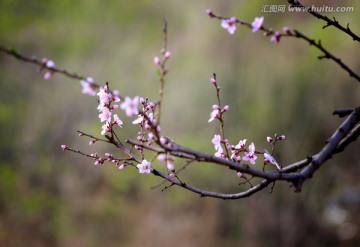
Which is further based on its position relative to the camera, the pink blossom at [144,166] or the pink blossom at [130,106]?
the pink blossom at [144,166]

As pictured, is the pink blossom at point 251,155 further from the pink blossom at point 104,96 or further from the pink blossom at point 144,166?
the pink blossom at point 104,96

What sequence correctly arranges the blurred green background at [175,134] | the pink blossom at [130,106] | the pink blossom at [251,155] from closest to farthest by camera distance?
the pink blossom at [130,106] → the pink blossom at [251,155] → the blurred green background at [175,134]

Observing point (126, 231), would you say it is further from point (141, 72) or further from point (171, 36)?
point (171, 36)

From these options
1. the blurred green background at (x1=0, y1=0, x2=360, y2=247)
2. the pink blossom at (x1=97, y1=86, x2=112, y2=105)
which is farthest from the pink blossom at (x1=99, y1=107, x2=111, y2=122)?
the blurred green background at (x1=0, y1=0, x2=360, y2=247)

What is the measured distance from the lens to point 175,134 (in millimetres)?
9703

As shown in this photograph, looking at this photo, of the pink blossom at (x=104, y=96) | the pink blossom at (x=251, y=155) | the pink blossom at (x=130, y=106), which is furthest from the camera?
the pink blossom at (x=251, y=155)

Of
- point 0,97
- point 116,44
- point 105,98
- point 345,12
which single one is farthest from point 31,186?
point 345,12

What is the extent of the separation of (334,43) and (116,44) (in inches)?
192

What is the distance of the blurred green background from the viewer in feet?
23.0

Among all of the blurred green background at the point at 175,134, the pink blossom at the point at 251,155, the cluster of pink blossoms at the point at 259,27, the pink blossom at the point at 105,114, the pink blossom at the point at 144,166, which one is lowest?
the pink blossom at the point at 144,166

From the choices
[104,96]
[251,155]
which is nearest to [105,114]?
[104,96]

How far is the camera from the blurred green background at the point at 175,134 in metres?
7.01

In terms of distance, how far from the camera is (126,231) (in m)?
8.95

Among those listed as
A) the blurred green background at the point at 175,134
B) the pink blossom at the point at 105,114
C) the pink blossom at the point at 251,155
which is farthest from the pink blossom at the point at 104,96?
the blurred green background at the point at 175,134
